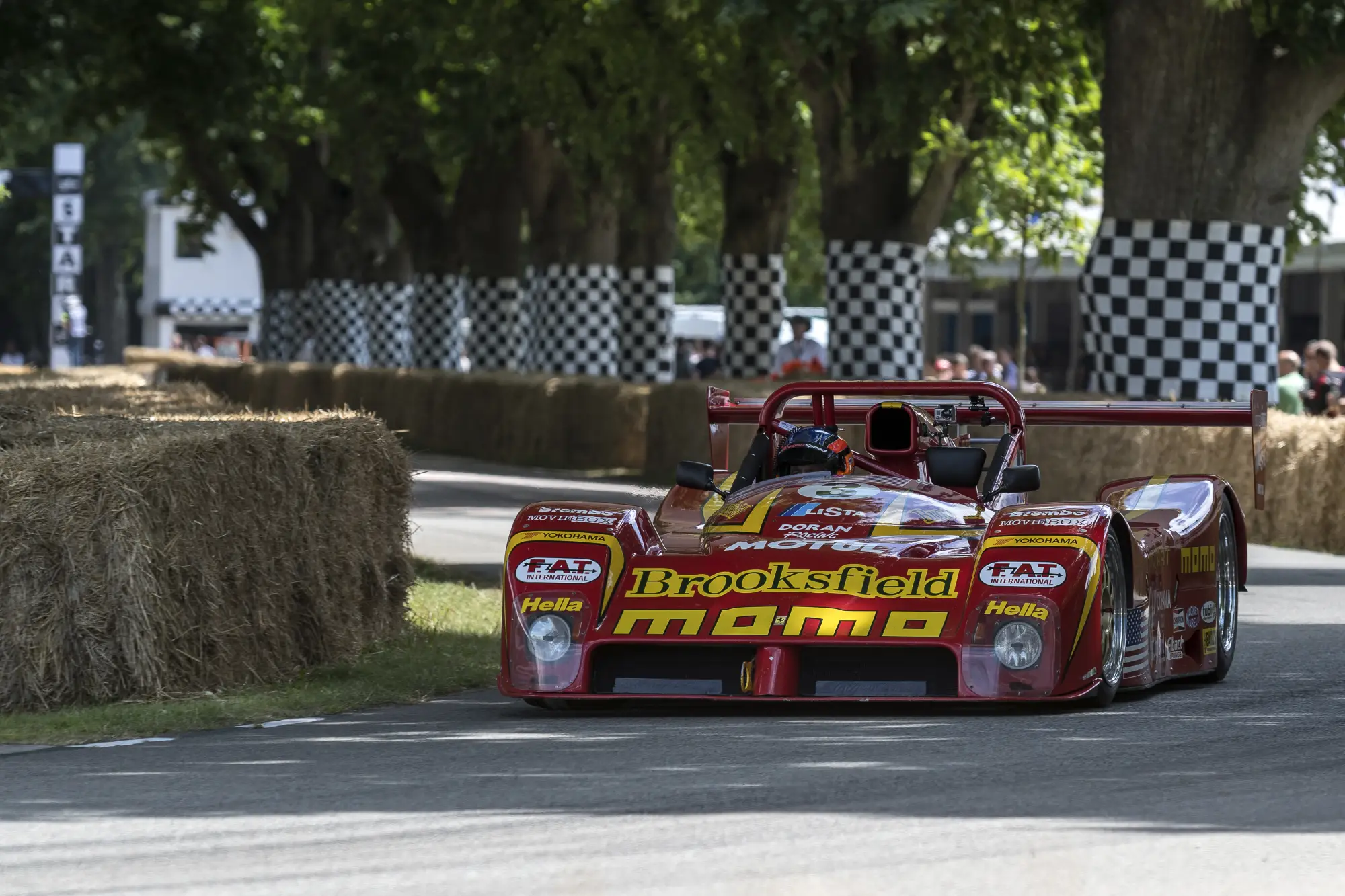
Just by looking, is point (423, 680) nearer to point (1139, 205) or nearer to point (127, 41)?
point (1139, 205)

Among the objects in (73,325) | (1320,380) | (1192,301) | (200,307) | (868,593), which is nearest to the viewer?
(868,593)

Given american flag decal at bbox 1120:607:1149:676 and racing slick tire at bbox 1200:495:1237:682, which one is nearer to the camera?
american flag decal at bbox 1120:607:1149:676

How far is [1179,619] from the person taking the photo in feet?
32.0

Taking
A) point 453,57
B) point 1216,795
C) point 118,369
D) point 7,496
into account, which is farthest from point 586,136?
point 1216,795

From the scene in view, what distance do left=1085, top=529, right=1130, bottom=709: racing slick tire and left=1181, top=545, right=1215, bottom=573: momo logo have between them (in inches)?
35.5

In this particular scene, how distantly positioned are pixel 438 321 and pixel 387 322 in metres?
5.45

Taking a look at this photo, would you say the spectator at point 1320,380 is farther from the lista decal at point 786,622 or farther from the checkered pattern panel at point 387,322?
the checkered pattern panel at point 387,322

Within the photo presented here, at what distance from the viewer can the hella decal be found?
28.8 ft

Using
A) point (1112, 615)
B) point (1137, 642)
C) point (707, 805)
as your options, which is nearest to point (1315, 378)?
point (1137, 642)

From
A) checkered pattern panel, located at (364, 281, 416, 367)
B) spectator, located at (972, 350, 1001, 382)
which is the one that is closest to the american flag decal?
spectator, located at (972, 350, 1001, 382)

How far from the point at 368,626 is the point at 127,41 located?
22.0m

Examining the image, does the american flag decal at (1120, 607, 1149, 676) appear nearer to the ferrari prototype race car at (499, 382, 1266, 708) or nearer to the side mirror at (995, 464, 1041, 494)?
the ferrari prototype race car at (499, 382, 1266, 708)

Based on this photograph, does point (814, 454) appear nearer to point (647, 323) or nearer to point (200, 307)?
point (647, 323)

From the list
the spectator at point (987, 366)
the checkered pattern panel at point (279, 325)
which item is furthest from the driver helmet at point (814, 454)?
the checkered pattern panel at point (279, 325)
